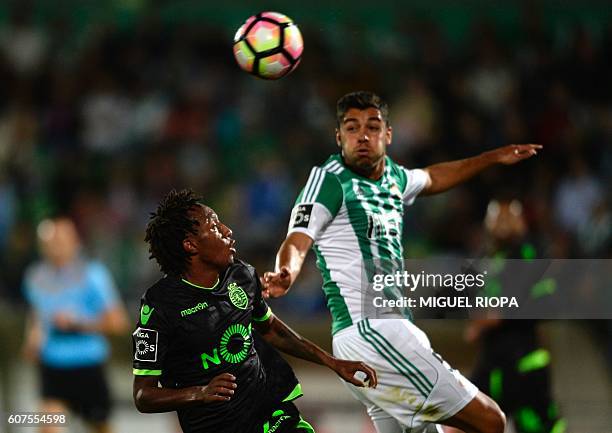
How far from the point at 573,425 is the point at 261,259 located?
12.2 ft

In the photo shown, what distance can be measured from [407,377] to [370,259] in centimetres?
64

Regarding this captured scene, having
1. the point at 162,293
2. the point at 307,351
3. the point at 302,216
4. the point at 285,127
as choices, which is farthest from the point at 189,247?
the point at 285,127

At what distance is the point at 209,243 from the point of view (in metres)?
4.76

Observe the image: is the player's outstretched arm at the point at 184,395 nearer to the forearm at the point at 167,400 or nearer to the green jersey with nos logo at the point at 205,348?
the forearm at the point at 167,400

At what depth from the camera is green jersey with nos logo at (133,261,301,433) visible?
15.0ft

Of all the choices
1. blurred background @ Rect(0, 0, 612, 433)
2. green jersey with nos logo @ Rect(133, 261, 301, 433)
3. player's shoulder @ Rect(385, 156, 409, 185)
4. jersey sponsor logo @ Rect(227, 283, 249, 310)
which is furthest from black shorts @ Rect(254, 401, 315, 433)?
blurred background @ Rect(0, 0, 612, 433)

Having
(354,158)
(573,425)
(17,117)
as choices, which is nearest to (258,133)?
(17,117)

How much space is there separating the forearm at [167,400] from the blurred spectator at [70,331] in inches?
161

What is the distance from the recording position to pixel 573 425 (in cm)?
888

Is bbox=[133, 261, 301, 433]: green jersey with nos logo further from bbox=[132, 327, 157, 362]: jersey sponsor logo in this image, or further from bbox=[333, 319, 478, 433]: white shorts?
bbox=[333, 319, 478, 433]: white shorts

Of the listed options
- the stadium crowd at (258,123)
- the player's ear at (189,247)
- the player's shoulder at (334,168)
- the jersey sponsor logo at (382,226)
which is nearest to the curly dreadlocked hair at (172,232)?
the player's ear at (189,247)

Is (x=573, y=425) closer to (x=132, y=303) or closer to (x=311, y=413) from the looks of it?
(x=311, y=413)

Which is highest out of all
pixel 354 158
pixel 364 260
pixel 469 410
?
pixel 354 158

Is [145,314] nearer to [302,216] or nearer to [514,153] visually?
[302,216]
